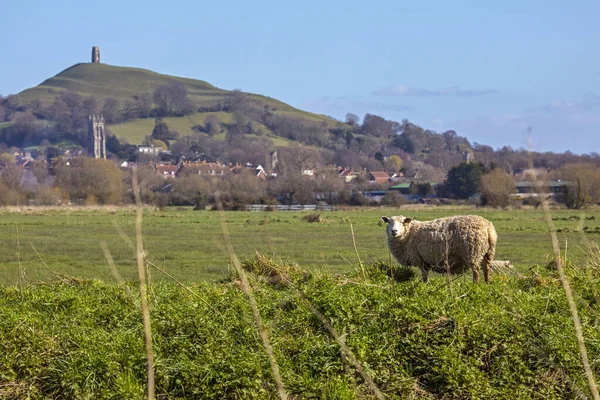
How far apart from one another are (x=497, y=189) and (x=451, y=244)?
6763 cm

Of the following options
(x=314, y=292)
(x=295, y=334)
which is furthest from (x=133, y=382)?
(x=314, y=292)

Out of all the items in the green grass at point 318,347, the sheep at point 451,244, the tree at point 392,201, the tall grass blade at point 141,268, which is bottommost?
the tree at point 392,201

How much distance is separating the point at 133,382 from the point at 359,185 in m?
149

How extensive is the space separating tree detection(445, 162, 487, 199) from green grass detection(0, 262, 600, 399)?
107644mm

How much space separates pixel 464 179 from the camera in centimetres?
12200

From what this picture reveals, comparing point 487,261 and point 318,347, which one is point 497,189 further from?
point 318,347

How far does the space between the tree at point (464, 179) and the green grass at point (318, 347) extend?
10764 centimetres

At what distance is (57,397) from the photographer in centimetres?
930

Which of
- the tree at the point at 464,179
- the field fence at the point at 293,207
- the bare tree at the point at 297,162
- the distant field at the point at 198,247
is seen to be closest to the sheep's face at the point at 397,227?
the distant field at the point at 198,247

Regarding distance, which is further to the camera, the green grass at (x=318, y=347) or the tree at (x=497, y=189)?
the tree at (x=497, y=189)

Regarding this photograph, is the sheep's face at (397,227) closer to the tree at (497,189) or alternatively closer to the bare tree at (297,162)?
the tree at (497,189)

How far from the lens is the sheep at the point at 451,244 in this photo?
53.9 feet

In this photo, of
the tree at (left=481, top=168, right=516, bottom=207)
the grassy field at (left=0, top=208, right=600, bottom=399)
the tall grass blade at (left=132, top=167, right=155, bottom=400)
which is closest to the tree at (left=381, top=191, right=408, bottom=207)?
the tree at (left=481, top=168, right=516, bottom=207)

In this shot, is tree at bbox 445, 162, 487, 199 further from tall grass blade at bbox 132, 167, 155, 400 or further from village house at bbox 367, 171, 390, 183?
tall grass blade at bbox 132, 167, 155, 400
